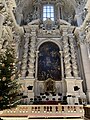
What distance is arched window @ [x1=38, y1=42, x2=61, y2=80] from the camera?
1443 centimetres

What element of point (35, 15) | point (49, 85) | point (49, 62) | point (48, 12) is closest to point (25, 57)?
point (49, 62)

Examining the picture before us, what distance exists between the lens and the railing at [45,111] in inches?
314

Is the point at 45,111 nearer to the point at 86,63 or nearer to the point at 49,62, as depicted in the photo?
the point at 49,62

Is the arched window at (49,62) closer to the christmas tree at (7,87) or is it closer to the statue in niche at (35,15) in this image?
the statue in niche at (35,15)

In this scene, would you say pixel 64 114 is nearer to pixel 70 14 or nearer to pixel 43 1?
pixel 70 14

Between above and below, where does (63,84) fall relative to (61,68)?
below

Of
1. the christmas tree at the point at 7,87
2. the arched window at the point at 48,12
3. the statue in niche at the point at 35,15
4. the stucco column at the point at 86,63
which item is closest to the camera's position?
the christmas tree at the point at 7,87

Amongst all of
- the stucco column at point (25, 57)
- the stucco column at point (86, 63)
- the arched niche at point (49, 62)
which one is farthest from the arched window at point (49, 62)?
the stucco column at point (86, 63)

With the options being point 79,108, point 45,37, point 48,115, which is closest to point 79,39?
point 45,37

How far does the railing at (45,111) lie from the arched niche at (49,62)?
18.5 ft

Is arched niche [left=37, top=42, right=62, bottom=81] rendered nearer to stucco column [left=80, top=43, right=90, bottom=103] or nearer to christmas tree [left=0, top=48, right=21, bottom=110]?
stucco column [left=80, top=43, right=90, bottom=103]

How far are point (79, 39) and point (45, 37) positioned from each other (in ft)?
12.3

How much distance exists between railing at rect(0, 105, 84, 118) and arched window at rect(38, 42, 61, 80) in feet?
18.6

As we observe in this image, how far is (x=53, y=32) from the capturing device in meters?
17.2
